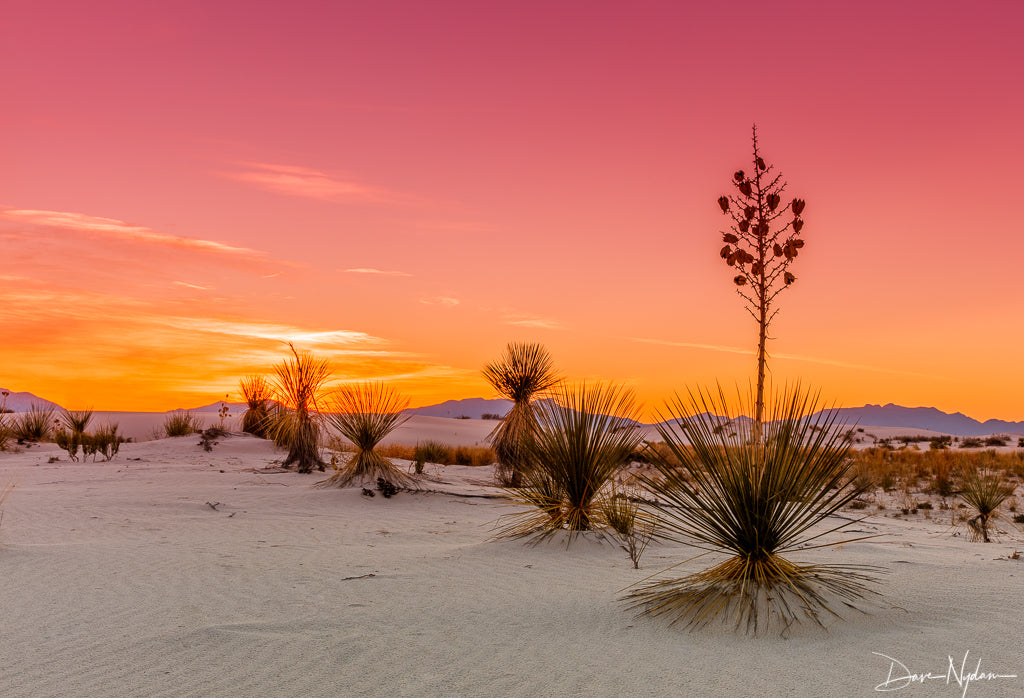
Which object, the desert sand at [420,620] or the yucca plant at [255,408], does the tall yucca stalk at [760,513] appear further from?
the yucca plant at [255,408]

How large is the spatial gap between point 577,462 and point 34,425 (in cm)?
2009

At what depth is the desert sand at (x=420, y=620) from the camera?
321 centimetres

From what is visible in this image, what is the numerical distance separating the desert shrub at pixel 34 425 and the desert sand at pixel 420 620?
13891mm

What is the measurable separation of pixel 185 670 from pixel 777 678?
2857 millimetres

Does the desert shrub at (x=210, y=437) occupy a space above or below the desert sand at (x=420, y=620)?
above

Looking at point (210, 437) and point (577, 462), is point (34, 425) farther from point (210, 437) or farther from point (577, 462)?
point (577, 462)

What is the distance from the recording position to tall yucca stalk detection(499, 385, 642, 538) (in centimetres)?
691

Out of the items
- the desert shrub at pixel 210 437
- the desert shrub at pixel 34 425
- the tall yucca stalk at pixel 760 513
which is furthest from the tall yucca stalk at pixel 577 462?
the desert shrub at pixel 34 425

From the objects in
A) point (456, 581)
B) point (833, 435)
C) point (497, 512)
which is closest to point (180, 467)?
point (497, 512)

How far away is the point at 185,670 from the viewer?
3.43 m
